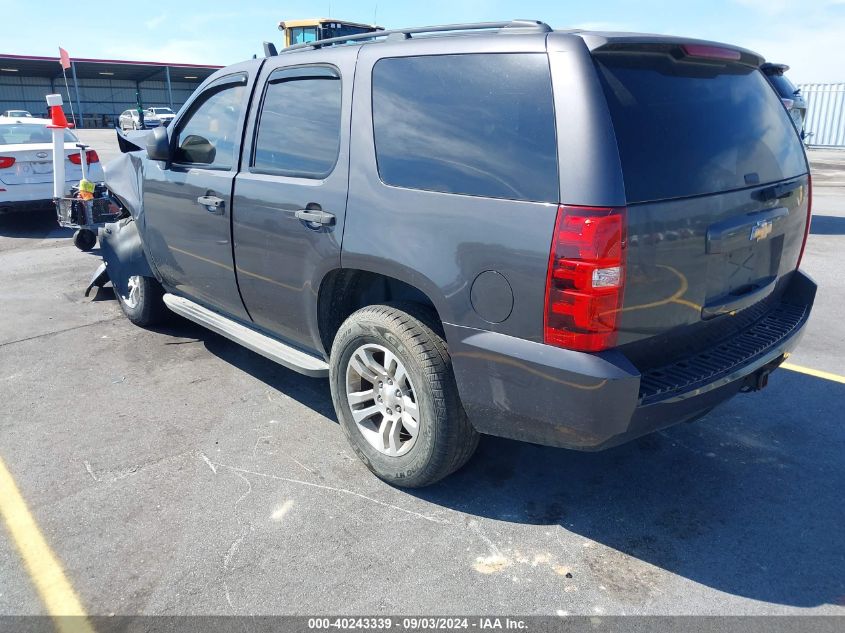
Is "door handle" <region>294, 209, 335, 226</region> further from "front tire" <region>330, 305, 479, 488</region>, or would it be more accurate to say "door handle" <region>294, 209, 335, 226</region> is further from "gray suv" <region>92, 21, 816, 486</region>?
"front tire" <region>330, 305, 479, 488</region>

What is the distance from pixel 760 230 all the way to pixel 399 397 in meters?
1.76

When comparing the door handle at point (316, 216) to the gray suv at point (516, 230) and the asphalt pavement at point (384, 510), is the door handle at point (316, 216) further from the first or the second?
the asphalt pavement at point (384, 510)

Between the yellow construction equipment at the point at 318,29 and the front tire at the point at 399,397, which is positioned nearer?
the front tire at the point at 399,397

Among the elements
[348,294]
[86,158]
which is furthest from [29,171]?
[348,294]

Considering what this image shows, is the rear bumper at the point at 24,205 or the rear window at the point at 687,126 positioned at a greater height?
the rear window at the point at 687,126

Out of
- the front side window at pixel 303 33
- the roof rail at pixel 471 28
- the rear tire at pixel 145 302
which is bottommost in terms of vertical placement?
the rear tire at pixel 145 302

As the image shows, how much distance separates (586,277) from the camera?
2.38 metres

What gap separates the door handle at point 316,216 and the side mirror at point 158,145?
1.47 meters

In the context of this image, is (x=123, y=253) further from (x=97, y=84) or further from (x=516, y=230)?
(x=97, y=84)

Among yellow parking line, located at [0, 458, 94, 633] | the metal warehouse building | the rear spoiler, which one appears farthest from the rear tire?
the metal warehouse building

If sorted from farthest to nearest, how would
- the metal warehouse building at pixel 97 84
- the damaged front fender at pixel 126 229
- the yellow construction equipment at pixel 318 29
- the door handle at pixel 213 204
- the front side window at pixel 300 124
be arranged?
the metal warehouse building at pixel 97 84 < the yellow construction equipment at pixel 318 29 < the damaged front fender at pixel 126 229 < the door handle at pixel 213 204 < the front side window at pixel 300 124

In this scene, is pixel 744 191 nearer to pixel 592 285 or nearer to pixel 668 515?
pixel 592 285

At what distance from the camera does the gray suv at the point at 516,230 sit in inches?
96.3

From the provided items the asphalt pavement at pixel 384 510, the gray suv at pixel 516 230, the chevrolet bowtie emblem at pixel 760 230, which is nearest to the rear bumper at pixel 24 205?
the asphalt pavement at pixel 384 510
